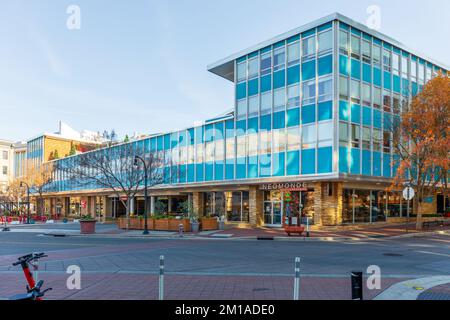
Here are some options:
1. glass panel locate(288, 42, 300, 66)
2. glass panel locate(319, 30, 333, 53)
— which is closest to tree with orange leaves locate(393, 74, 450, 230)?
glass panel locate(319, 30, 333, 53)

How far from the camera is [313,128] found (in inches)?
1180

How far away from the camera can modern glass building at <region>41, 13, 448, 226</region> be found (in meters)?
29.3

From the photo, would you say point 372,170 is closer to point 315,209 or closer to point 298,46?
point 315,209

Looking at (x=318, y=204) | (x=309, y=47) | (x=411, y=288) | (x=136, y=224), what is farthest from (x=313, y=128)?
(x=411, y=288)

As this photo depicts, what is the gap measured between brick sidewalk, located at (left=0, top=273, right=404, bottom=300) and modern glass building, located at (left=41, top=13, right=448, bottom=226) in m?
18.7

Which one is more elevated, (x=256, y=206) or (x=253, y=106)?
(x=253, y=106)

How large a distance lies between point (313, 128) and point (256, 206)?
8.80m

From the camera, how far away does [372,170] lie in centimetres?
3119

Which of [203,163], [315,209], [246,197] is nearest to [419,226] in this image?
[315,209]

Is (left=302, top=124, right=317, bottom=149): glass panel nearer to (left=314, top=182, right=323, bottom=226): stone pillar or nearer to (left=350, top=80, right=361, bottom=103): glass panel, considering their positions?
(left=314, top=182, right=323, bottom=226): stone pillar

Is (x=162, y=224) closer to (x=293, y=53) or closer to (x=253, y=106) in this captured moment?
(x=253, y=106)

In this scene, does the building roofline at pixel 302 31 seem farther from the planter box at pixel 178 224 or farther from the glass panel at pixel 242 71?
the planter box at pixel 178 224

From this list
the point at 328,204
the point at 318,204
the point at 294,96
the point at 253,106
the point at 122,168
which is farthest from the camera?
the point at 122,168

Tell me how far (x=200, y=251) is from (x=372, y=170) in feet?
59.6
